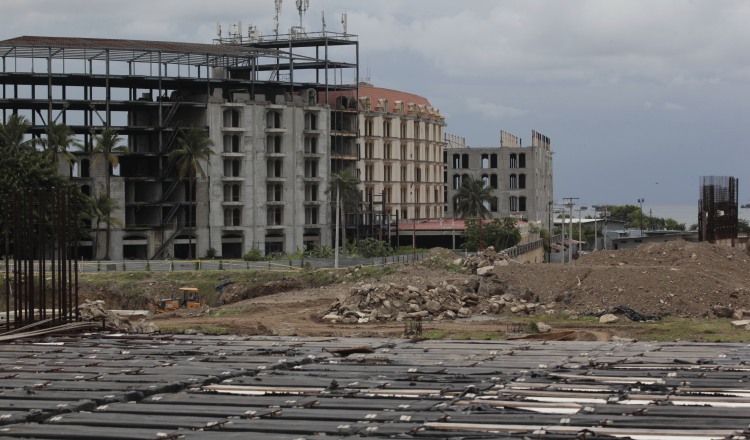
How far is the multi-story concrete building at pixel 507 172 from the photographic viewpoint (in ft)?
527

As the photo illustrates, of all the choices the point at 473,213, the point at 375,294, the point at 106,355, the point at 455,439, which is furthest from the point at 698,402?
the point at 473,213

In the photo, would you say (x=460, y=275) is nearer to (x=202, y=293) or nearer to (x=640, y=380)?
(x=202, y=293)

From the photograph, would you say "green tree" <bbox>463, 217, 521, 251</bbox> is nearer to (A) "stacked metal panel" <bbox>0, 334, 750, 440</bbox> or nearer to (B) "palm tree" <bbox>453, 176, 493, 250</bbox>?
(B) "palm tree" <bbox>453, 176, 493, 250</bbox>

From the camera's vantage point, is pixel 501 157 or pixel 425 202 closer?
pixel 425 202

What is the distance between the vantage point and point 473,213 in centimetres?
13250

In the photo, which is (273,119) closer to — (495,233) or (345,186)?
(345,186)

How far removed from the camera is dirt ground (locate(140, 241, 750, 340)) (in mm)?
55250

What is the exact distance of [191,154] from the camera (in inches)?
4033

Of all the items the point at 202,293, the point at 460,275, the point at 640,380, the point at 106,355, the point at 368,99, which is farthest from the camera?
the point at 368,99

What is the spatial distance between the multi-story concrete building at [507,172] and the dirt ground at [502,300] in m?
88.9

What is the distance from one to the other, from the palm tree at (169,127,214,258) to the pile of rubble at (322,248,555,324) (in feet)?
141

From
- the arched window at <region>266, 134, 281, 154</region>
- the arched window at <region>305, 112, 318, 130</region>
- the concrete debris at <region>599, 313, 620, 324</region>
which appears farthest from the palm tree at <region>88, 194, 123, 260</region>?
the concrete debris at <region>599, 313, 620, 324</region>

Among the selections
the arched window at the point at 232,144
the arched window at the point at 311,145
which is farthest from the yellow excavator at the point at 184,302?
the arched window at the point at 311,145

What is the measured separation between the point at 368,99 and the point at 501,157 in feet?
114
